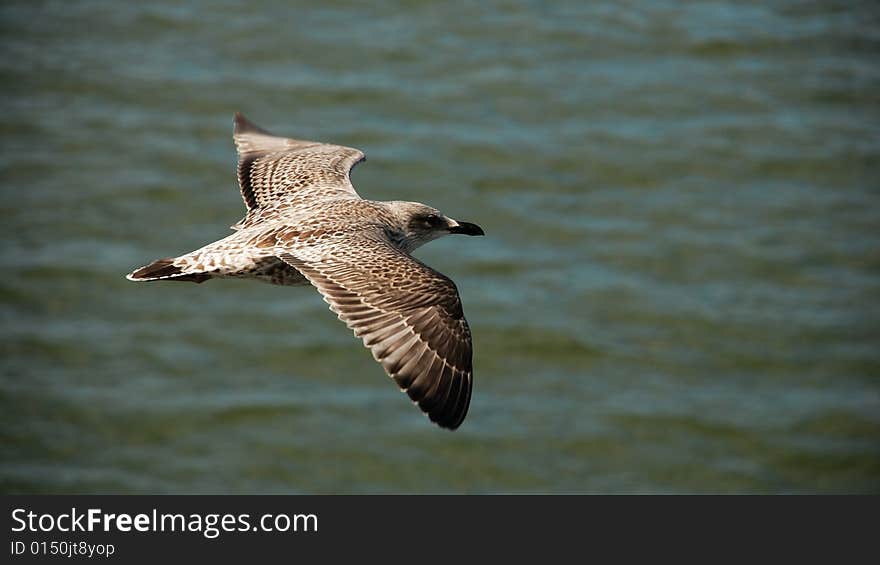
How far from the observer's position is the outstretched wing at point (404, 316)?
7.86 meters

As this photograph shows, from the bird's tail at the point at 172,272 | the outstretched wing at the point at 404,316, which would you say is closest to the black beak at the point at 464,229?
the outstretched wing at the point at 404,316

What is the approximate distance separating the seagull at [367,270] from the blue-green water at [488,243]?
37.1 ft

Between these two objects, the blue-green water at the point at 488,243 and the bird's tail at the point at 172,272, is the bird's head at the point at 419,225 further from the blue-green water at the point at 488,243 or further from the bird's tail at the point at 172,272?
the blue-green water at the point at 488,243

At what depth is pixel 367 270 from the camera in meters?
8.39

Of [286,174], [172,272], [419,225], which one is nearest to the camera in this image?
[172,272]

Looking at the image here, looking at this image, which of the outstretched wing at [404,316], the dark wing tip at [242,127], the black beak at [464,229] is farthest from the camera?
the dark wing tip at [242,127]

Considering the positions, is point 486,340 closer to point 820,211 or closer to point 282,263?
point 820,211

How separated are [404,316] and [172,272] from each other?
1.51 m

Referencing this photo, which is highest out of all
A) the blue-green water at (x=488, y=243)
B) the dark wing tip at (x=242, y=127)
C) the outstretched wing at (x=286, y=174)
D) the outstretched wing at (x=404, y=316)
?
the dark wing tip at (x=242, y=127)

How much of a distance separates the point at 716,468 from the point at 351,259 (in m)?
14.0

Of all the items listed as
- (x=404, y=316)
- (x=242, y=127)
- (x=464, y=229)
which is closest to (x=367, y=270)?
(x=404, y=316)

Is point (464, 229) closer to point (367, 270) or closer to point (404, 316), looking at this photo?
point (367, 270)

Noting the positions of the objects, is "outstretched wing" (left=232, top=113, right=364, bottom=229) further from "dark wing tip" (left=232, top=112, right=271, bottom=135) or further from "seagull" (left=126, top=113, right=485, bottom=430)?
"dark wing tip" (left=232, top=112, right=271, bottom=135)
